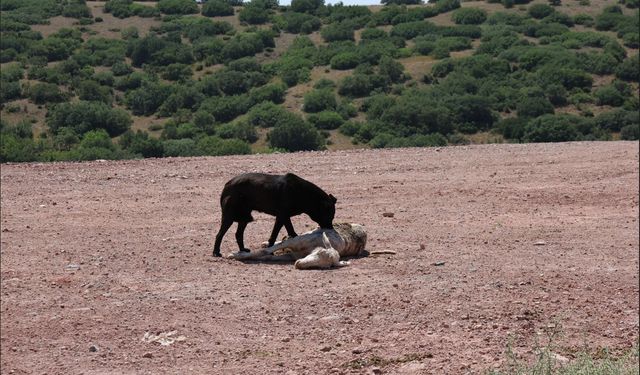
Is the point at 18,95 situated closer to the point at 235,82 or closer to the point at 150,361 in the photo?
the point at 235,82

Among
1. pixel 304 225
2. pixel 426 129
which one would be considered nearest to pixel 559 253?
pixel 304 225

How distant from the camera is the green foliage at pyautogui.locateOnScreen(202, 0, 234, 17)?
56594mm

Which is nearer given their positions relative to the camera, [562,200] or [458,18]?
[562,200]

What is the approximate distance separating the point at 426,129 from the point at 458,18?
25044 mm

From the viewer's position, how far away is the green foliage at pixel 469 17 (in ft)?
188

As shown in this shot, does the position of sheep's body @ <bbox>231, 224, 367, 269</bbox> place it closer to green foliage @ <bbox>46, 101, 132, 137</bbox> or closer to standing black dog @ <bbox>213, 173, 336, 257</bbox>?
standing black dog @ <bbox>213, 173, 336, 257</bbox>

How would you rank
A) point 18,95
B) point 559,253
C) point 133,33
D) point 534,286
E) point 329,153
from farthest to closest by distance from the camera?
point 133,33
point 18,95
point 329,153
point 559,253
point 534,286

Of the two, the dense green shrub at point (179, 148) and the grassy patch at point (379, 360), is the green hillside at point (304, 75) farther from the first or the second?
the grassy patch at point (379, 360)

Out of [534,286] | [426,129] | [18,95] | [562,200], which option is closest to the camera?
[534,286]

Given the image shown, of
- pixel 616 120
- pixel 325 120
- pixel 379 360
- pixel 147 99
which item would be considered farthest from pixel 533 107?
pixel 379 360

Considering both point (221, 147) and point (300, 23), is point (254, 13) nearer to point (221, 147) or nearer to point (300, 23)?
point (300, 23)

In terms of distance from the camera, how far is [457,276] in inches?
395

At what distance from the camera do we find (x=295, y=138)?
30594mm

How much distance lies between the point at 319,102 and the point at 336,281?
29.0m
